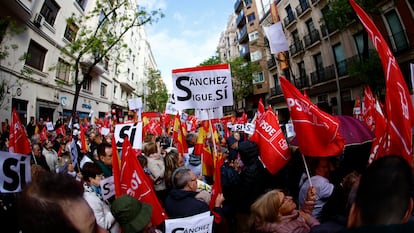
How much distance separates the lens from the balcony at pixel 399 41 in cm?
1464

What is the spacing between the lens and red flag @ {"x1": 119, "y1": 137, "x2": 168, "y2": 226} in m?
2.95

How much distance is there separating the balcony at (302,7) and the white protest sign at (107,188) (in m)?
24.5

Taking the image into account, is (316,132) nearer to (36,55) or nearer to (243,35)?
(36,55)

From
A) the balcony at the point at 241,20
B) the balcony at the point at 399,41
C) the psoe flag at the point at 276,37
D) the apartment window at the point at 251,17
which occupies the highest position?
the balcony at the point at 241,20

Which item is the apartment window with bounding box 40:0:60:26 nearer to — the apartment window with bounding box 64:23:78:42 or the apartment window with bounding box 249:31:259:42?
the apartment window with bounding box 64:23:78:42

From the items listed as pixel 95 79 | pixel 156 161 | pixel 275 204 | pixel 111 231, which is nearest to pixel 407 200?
pixel 275 204

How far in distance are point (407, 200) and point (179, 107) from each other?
365 cm

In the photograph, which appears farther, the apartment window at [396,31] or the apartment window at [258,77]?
the apartment window at [258,77]

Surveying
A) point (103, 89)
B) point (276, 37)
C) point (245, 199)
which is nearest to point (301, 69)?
point (276, 37)

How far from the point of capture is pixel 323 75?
22.4 metres

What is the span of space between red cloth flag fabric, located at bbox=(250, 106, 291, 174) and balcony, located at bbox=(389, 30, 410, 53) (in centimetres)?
1542

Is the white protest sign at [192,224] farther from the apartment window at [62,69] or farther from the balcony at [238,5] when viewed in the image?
the balcony at [238,5]

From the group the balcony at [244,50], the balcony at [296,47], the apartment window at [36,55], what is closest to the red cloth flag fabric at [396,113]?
the apartment window at [36,55]

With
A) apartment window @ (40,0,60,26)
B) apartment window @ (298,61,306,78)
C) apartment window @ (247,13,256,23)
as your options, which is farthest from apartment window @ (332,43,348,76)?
apartment window @ (40,0,60,26)
